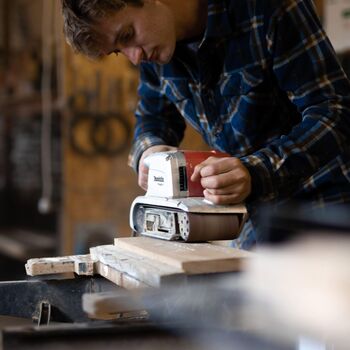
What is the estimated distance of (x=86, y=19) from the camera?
1.65 m

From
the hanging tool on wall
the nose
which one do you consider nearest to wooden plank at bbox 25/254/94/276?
the nose

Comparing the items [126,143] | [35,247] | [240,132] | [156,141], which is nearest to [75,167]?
[126,143]

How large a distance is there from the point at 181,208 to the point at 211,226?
84 mm

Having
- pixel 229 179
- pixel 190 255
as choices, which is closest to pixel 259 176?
pixel 229 179

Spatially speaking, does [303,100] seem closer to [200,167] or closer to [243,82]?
[243,82]

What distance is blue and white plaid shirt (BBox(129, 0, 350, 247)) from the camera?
1.61 m

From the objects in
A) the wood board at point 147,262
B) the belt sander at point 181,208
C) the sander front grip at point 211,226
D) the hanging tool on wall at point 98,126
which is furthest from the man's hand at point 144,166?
the hanging tool on wall at point 98,126

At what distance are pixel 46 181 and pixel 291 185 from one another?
3.16m

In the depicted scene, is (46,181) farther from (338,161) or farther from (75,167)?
(338,161)

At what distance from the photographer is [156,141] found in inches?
81.7

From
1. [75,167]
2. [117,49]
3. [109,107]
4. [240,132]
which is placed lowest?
[240,132]

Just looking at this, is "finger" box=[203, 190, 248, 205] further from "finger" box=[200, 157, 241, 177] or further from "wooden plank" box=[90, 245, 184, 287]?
"wooden plank" box=[90, 245, 184, 287]

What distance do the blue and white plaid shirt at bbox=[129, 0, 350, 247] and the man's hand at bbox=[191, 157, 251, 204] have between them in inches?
1.4

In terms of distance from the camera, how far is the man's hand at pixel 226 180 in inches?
60.0
